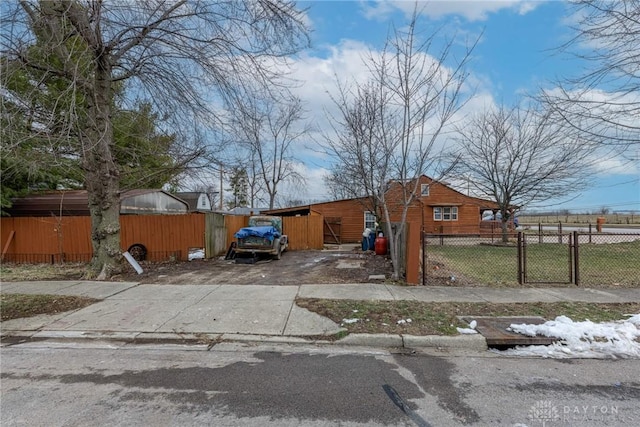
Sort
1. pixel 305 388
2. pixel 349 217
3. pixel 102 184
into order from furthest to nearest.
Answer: pixel 349 217, pixel 102 184, pixel 305 388

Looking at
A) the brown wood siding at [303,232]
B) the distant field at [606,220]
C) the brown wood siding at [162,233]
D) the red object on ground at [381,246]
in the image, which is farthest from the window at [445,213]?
the brown wood siding at [162,233]

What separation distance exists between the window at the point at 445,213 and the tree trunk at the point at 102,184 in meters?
24.3

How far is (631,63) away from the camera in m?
5.75

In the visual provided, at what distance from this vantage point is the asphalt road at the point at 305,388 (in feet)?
10.00

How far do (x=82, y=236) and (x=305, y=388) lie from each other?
13.5 meters

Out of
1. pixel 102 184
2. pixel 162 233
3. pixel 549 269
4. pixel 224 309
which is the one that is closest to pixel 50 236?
pixel 162 233

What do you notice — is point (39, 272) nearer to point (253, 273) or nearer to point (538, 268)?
point (253, 273)

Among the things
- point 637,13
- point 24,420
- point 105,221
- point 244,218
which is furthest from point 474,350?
point 244,218

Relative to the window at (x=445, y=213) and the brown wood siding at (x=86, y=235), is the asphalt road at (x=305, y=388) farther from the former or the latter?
the window at (x=445, y=213)

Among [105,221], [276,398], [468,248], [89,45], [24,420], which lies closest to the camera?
[24,420]

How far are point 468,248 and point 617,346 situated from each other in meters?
14.2

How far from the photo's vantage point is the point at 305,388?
3.56 m

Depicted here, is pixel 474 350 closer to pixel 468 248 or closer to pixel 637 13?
pixel 637 13

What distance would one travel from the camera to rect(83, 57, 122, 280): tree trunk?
906 centimetres
